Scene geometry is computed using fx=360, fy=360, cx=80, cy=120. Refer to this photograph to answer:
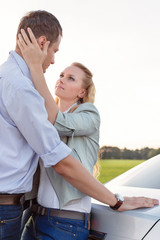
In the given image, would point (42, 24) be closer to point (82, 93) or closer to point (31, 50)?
point (31, 50)

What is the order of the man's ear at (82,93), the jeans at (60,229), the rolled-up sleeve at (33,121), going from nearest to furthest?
the rolled-up sleeve at (33,121) → the jeans at (60,229) → the man's ear at (82,93)

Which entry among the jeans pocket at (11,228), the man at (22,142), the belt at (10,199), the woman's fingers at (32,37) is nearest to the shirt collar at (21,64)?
the man at (22,142)

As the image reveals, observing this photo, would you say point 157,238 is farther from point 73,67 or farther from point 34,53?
point 73,67

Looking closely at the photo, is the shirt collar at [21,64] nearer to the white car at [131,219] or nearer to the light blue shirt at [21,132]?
the light blue shirt at [21,132]

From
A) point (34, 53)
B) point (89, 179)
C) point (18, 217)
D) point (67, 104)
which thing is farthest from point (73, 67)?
point (18, 217)

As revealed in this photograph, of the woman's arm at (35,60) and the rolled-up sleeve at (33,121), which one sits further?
the woman's arm at (35,60)

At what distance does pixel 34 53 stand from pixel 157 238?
1122mm

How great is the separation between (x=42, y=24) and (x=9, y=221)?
1.02m

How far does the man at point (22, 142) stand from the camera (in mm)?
1677

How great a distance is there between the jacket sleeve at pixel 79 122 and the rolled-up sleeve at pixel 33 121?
226mm

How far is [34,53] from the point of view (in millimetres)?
1858

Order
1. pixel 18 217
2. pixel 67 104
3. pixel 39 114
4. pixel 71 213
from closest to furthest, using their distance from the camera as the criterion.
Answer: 1. pixel 39 114
2. pixel 18 217
3. pixel 71 213
4. pixel 67 104

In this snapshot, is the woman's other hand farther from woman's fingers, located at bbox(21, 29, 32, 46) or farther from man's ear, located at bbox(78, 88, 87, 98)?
man's ear, located at bbox(78, 88, 87, 98)

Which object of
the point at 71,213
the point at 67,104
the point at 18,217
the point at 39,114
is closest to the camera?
the point at 39,114
